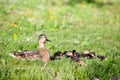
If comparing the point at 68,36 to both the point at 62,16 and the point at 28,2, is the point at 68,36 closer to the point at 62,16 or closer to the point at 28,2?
the point at 62,16

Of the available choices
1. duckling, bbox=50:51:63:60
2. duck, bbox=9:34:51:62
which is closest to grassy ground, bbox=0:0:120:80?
duck, bbox=9:34:51:62

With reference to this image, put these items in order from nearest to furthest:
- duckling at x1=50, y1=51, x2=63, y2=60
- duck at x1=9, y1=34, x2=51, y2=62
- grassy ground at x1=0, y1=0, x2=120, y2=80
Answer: grassy ground at x1=0, y1=0, x2=120, y2=80, duck at x1=9, y1=34, x2=51, y2=62, duckling at x1=50, y1=51, x2=63, y2=60

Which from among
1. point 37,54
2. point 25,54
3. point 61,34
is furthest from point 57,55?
point 61,34

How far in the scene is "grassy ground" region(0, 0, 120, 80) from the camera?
10180mm

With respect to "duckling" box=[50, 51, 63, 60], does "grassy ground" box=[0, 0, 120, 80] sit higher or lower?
lower

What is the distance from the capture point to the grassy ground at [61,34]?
10.2 m

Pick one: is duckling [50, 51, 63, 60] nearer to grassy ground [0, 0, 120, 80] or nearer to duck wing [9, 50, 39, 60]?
grassy ground [0, 0, 120, 80]

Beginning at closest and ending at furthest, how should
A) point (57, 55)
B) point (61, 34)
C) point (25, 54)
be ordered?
point (25, 54)
point (57, 55)
point (61, 34)

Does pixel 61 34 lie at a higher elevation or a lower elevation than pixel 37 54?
lower

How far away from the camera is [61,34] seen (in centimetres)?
1603

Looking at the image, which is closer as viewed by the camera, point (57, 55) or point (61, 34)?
point (57, 55)

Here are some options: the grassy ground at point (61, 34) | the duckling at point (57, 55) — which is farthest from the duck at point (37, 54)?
the duckling at point (57, 55)

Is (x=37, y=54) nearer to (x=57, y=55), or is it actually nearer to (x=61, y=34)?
(x=57, y=55)

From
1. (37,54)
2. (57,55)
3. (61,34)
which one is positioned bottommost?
(61,34)
